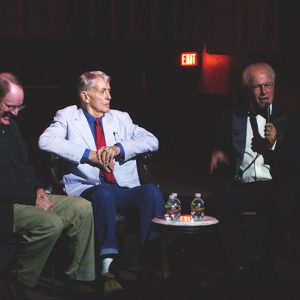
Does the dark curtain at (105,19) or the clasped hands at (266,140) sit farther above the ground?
the dark curtain at (105,19)

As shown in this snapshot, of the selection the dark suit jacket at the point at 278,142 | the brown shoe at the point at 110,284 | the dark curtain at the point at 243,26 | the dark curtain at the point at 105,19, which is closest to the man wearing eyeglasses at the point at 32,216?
the brown shoe at the point at 110,284

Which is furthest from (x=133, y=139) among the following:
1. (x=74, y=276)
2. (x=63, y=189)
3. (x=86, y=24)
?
(x=86, y=24)

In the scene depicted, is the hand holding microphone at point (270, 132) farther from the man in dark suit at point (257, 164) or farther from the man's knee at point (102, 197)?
the man's knee at point (102, 197)

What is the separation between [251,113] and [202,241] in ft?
3.54

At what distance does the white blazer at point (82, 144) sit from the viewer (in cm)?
443

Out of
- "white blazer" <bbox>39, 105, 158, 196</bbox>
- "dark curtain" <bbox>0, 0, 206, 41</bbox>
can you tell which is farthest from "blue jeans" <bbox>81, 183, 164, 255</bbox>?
"dark curtain" <bbox>0, 0, 206, 41</bbox>

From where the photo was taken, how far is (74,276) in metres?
4.26

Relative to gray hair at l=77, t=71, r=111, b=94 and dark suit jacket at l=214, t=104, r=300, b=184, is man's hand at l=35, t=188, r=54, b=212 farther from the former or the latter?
dark suit jacket at l=214, t=104, r=300, b=184

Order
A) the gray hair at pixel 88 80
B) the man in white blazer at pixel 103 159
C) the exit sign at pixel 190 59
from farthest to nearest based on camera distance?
the exit sign at pixel 190 59, the gray hair at pixel 88 80, the man in white blazer at pixel 103 159

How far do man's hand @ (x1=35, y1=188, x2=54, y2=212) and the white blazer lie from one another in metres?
0.32

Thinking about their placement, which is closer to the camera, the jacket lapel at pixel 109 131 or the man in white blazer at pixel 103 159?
the man in white blazer at pixel 103 159

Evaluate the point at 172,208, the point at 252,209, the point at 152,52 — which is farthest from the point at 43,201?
the point at 152,52

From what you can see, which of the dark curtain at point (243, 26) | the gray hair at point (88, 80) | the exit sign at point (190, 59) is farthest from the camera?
the exit sign at point (190, 59)

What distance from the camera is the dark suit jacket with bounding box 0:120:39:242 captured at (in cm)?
387
